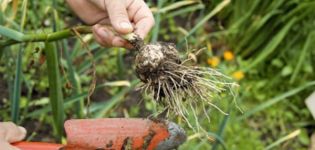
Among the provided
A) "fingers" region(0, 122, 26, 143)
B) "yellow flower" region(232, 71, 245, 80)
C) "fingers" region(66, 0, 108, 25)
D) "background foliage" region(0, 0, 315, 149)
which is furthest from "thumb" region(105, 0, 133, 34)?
"yellow flower" region(232, 71, 245, 80)

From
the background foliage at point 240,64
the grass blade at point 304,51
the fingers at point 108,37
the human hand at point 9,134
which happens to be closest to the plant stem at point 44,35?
the fingers at point 108,37

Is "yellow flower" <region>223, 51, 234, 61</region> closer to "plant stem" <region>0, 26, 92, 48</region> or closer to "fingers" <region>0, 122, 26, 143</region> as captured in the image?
"plant stem" <region>0, 26, 92, 48</region>

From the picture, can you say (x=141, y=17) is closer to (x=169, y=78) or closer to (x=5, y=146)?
(x=169, y=78)

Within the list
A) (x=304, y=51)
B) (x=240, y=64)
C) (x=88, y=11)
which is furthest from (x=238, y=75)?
(x=88, y=11)

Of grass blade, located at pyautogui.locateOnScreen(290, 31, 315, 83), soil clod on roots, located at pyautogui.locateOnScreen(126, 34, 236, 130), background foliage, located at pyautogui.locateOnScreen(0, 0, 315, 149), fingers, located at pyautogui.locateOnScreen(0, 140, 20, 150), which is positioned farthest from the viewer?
grass blade, located at pyautogui.locateOnScreen(290, 31, 315, 83)

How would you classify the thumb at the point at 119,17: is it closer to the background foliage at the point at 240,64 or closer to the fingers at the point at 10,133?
the fingers at the point at 10,133

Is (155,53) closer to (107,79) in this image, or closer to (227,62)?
(107,79)
